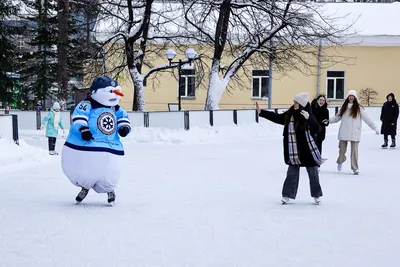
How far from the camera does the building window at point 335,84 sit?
40.9 metres

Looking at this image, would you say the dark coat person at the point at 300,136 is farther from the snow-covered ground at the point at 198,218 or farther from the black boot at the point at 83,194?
the black boot at the point at 83,194

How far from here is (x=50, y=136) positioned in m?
17.0

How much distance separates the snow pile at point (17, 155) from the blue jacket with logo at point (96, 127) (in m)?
5.27

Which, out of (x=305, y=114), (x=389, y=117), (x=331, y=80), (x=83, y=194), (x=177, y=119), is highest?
(x=331, y=80)

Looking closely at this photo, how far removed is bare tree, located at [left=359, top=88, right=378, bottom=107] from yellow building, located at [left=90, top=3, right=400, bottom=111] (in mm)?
340

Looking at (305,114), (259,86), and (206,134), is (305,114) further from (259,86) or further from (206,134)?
(259,86)

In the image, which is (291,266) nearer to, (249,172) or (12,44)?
(249,172)

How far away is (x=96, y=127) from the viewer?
8469 millimetres

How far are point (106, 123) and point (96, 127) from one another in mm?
136

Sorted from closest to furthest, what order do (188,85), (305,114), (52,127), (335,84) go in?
1. (305,114)
2. (52,127)
3. (188,85)
4. (335,84)

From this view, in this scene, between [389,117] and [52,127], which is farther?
[389,117]

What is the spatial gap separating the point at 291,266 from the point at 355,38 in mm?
35529

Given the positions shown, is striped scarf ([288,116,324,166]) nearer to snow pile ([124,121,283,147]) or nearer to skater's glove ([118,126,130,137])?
skater's glove ([118,126,130,137])


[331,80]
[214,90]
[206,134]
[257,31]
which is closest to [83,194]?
[206,134]
